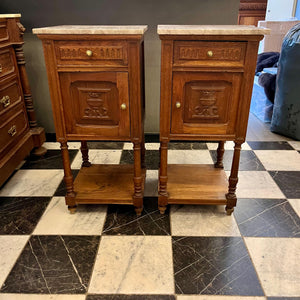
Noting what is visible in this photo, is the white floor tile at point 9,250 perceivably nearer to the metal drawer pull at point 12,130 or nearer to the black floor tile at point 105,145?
the metal drawer pull at point 12,130

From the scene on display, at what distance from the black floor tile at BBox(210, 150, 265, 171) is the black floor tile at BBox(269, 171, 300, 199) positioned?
11cm

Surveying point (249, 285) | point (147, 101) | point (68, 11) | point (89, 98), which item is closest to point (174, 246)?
point (249, 285)

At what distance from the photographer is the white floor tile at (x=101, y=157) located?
6.75ft

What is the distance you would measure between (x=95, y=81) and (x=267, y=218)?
106 cm

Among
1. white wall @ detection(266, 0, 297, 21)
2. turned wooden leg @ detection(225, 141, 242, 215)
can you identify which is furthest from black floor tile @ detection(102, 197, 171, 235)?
white wall @ detection(266, 0, 297, 21)

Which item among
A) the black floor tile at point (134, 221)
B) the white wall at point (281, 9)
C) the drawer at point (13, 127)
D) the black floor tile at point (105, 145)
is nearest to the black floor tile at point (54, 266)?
the black floor tile at point (134, 221)

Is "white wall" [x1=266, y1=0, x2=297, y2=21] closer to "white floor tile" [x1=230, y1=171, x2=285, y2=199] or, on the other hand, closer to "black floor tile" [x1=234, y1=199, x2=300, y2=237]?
"white floor tile" [x1=230, y1=171, x2=285, y2=199]

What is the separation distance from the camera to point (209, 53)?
1.21 meters

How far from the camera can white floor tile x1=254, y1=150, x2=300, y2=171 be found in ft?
6.50

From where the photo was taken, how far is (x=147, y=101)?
2297 mm

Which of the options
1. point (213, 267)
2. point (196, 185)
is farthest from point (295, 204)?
point (213, 267)

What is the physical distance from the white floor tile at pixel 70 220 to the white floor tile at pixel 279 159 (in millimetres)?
1148

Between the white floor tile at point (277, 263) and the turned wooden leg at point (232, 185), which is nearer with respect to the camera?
the white floor tile at point (277, 263)

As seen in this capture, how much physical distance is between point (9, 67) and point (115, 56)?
0.89m
